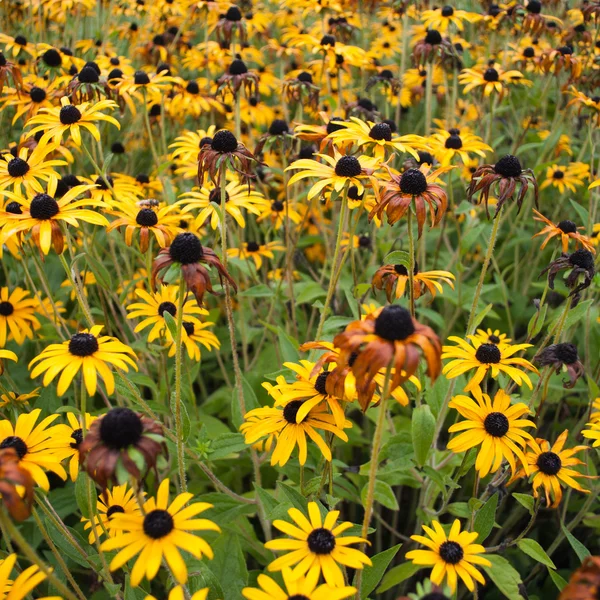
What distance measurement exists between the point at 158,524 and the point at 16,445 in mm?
555

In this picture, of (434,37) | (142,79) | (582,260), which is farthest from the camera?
(434,37)

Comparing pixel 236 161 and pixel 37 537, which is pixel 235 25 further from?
pixel 37 537

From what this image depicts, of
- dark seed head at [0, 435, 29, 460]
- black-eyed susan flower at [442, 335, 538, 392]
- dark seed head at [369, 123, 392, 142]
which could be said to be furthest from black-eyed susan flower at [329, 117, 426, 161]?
dark seed head at [0, 435, 29, 460]

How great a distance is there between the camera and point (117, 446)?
4.34ft

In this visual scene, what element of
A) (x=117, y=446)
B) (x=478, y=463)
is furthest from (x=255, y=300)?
(x=117, y=446)

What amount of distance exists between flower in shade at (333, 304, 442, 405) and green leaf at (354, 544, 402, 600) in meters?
0.70

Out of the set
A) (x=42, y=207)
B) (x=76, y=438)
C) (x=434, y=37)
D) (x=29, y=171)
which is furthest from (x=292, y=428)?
(x=434, y=37)

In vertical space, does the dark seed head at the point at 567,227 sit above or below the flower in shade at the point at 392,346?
below

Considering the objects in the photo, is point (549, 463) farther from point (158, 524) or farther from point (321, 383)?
point (158, 524)

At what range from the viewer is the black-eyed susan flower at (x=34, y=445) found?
1.66m

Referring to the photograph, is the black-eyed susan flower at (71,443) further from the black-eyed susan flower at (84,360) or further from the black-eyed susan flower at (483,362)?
the black-eyed susan flower at (483,362)

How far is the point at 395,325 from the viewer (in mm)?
1339

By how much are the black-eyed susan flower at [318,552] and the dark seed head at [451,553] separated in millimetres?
294

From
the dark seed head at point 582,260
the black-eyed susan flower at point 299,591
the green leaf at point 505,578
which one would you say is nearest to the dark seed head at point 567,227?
the dark seed head at point 582,260
